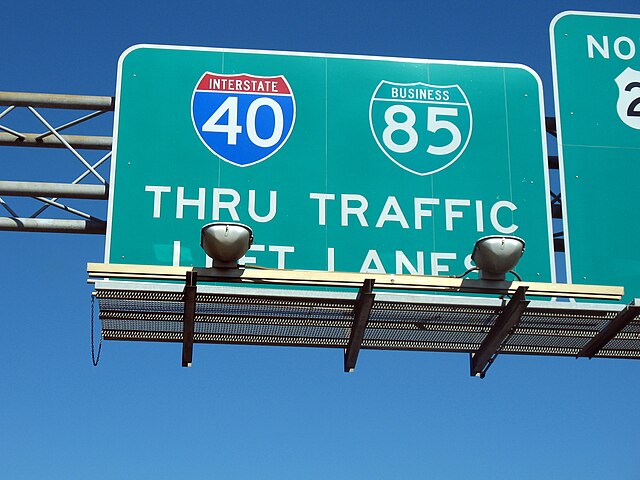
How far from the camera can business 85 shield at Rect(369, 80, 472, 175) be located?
12047 millimetres

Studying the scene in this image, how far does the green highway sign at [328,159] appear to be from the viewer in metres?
11.5

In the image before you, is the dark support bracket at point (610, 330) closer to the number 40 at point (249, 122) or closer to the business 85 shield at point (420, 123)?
the business 85 shield at point (420, 123)

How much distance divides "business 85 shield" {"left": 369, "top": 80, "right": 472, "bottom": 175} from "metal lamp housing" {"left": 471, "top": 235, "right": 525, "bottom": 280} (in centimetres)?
182

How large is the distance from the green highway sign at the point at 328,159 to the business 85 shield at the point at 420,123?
13 millimetres

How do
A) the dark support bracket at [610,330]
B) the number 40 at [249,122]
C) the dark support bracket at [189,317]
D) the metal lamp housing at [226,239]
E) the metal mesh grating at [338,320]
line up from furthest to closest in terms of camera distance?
the number 40 at [249,122]
the dark support bracket at [610,330]
the metal mesh grating at [338,320]
the dark support bracket at [189,317]
the metal lamp housing at [226,239]

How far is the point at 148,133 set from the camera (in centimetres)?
1187

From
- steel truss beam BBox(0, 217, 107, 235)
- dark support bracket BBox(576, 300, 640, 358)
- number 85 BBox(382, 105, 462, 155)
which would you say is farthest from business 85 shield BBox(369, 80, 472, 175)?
steel truss beam BBox(0, 217, 107, 235)

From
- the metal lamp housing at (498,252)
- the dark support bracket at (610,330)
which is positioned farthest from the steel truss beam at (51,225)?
the dark support bracket at (610,330)

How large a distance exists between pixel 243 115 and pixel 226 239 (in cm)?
222

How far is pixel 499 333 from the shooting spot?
11141 millimetres

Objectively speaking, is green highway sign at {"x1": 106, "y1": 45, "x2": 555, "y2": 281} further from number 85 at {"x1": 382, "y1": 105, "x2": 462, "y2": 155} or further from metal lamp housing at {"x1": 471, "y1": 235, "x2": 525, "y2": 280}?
metal lamp housing at {"x1": 471, "y1": 235, "x2": 525, "y2": 280}

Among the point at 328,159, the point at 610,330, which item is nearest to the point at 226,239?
the point at 328,159

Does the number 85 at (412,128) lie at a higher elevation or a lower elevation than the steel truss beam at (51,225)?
higher

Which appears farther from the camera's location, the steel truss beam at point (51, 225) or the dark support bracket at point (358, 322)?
the steel truss beam at point (51, 225)
